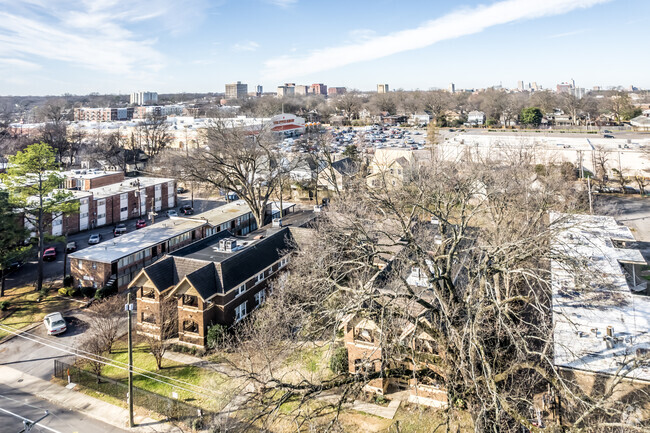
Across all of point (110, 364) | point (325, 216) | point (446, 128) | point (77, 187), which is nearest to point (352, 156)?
point (325, 216)

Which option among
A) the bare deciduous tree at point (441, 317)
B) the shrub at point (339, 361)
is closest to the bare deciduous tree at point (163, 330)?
the bare deciduous tree at point (441, 317)

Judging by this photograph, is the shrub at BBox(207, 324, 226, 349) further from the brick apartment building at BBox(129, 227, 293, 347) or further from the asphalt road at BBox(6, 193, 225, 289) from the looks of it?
the asphalt road at BBox(6, 193, 225, 289)

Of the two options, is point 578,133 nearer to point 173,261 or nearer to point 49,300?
point 173,261

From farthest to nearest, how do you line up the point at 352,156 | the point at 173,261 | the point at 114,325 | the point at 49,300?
1. the point at 352,156
2. the point at 49,300
3. the point at 173,261
4. the point at 114,325

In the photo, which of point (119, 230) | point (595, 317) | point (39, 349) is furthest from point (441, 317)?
point (119, 230)

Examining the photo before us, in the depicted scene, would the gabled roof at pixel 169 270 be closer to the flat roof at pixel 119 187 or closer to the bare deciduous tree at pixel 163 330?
the bare deciduous tree at pixel 163 330

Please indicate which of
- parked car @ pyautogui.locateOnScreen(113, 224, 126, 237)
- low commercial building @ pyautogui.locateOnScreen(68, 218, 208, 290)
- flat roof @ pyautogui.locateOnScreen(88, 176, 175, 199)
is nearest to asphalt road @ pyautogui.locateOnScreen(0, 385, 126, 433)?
low commercial building @ pyautogui.locateOnScreen(68, 218, 208, 290)

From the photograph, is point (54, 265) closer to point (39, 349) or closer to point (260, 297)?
point (39, 349)
